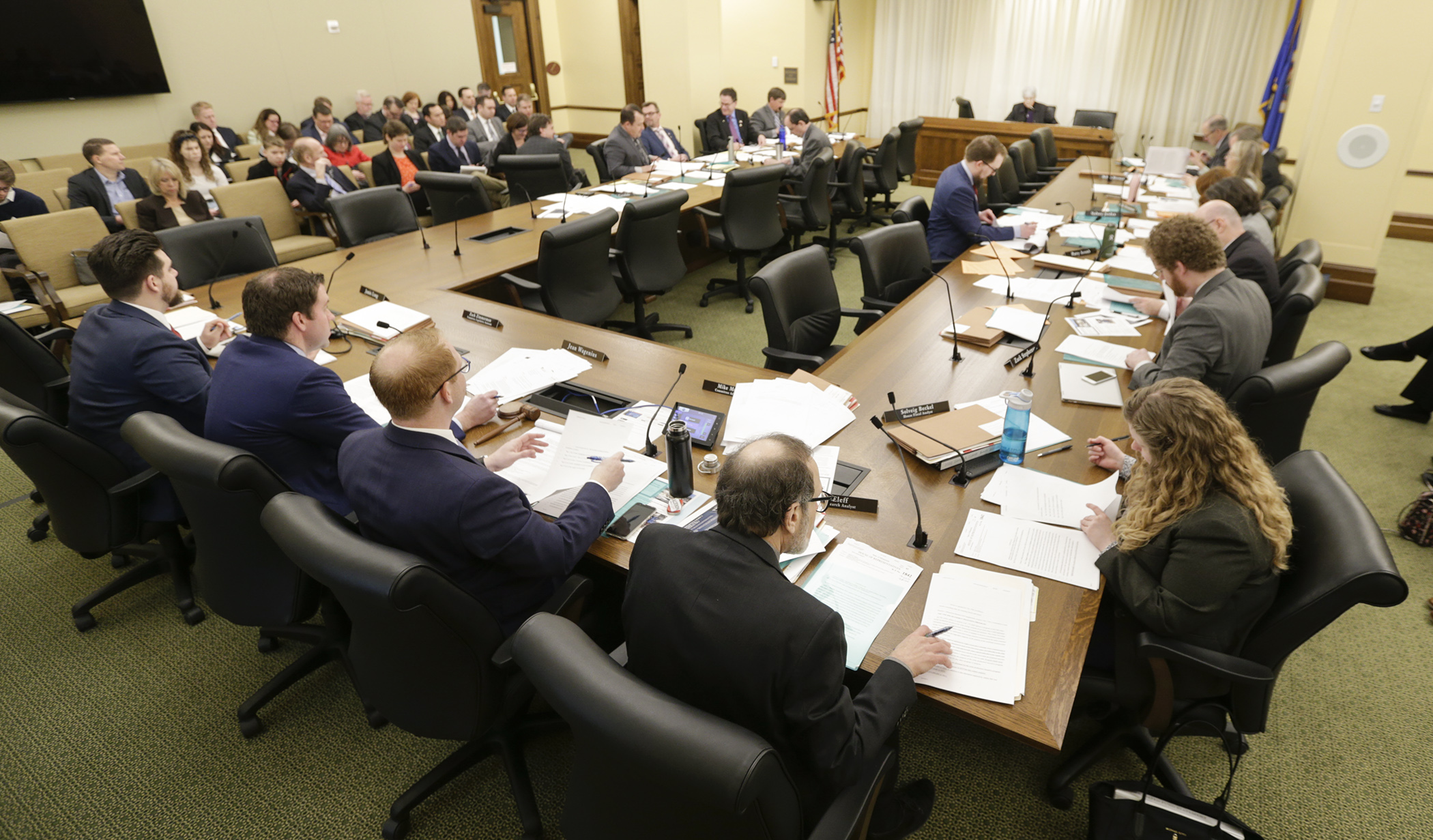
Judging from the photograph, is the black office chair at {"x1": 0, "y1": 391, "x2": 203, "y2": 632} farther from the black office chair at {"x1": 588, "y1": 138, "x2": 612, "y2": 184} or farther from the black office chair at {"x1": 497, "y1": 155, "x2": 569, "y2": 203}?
the black office chair at {"x1": 588, "y1": 138, "x2": 612, "y2": 184}

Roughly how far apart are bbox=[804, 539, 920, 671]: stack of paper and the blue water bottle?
0.59 metres

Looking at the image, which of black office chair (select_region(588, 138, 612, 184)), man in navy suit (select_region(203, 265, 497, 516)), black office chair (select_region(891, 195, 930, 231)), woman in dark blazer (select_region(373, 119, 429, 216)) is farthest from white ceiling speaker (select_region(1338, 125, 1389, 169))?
woman in dark blazer (select_region(373, 119, 429, 216))

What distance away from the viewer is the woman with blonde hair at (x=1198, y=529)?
1.56m

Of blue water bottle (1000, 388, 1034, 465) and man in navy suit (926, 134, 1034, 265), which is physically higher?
man in navy suit (926, 134, 1034, 265)

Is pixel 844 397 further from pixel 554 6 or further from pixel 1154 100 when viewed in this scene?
pixel 554 6

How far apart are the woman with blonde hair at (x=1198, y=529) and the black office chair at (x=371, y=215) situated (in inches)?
170

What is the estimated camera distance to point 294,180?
5.66 m

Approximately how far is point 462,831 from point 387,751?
0.39 metres

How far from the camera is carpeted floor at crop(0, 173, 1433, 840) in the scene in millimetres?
1969

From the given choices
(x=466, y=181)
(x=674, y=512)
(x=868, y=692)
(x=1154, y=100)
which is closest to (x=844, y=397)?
(x=674, y=512)

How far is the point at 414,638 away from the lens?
1569 millimetres

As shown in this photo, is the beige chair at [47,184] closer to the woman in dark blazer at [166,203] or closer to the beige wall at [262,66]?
the beige wall at [262,66]

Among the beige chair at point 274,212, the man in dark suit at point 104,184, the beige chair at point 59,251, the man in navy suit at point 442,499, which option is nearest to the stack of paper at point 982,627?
the man in navy suit at point 442,499

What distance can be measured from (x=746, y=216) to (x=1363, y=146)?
445cm
